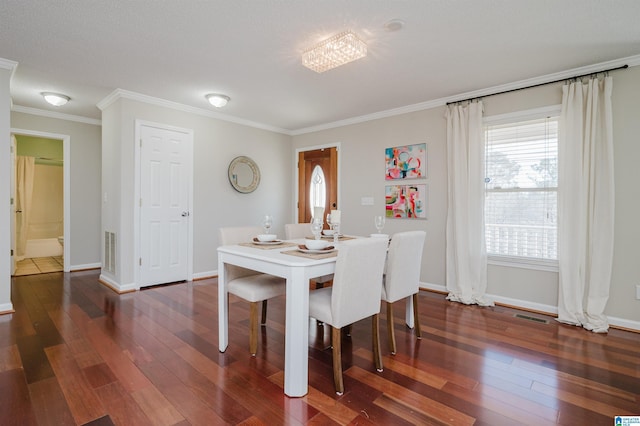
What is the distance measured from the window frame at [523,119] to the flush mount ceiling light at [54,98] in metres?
5.16

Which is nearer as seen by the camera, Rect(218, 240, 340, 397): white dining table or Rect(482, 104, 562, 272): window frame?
Rect(218, 240, 340, 397): white dining table

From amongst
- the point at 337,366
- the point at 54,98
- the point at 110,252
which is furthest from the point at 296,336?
the point at 54,98

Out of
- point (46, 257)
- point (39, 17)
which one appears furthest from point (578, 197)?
point (46, 257)

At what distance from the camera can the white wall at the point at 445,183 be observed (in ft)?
9.53

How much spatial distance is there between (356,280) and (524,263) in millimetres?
2520

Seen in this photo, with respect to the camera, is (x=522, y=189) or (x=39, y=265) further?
(x=39, y=265)

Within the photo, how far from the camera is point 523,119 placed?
3.47 meters

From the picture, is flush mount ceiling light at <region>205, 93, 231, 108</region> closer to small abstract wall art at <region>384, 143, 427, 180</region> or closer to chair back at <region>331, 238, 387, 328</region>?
small abstract wall art at <region>384, 143, 427, 180</region>

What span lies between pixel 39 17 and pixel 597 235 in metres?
4.91

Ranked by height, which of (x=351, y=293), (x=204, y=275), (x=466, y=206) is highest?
(x=466, y=206)

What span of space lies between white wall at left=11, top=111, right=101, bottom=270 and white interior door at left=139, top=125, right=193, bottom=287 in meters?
1.87

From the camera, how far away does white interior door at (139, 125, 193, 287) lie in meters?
4.15

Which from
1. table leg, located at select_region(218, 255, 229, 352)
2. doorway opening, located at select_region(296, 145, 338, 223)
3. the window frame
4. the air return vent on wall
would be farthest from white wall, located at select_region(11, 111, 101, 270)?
the window frame

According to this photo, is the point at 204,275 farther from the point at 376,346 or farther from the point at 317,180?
the point at 376,346
